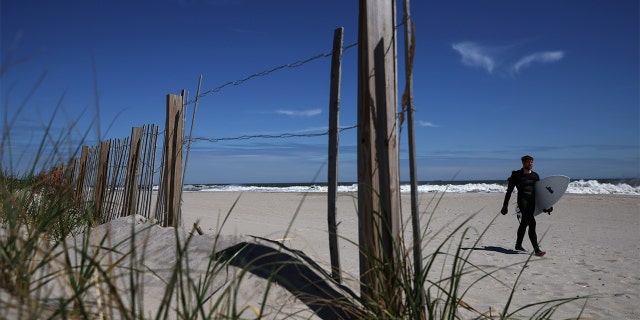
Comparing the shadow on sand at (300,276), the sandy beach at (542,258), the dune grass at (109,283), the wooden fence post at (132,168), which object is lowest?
the sandy beach at (542,258)

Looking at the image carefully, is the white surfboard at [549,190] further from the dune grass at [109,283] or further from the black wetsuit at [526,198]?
the dune grass at [109,283]

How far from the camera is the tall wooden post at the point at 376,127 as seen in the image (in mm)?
2531

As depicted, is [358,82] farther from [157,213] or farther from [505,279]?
[157,213]

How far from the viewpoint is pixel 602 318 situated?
3486 mm

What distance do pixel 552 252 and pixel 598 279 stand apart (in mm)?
1641

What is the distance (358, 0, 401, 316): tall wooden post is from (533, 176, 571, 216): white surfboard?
4.79m

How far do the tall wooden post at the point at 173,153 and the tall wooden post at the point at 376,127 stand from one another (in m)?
3.02

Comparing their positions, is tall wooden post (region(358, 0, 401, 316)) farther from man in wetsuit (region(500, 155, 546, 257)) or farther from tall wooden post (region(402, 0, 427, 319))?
man in wetsuit (region(500, 155, 546, 257))

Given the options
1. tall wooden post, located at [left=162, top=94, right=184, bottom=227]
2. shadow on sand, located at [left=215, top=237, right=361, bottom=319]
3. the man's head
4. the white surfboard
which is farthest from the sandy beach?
the man's head

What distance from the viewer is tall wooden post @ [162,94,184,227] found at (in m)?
5.10

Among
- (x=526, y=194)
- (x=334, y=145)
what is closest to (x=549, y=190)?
Result: (x=526, y=194)

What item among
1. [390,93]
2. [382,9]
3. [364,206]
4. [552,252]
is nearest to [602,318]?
[364,206]

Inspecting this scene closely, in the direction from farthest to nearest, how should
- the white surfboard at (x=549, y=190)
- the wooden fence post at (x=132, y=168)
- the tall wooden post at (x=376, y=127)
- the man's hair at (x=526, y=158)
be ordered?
1. the white surfboard at (x=549, y=190)
2. the man's hair at (x=526, y=158)
3. the wooden fence post at (x=132, y=168)
4. the tall wooden post at (x=376, y=127)

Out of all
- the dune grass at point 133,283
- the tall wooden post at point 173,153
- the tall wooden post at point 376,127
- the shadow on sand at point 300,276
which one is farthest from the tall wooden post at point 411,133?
the tall wooden post at point 173,153
